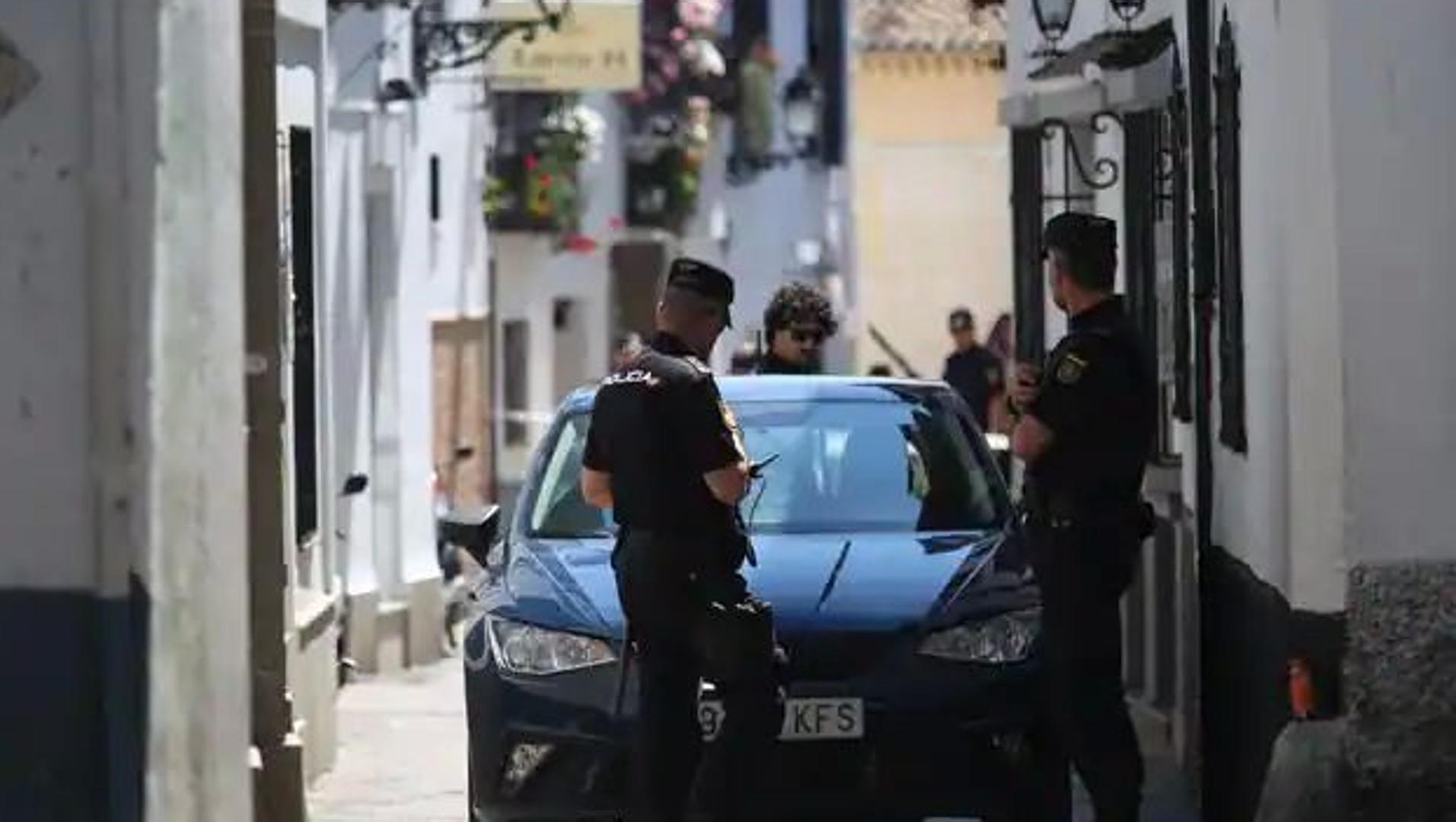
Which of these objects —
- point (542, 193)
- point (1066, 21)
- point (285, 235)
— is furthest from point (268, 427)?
point (542, 193)

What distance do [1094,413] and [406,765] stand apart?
17.1 ft

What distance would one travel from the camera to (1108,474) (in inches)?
421

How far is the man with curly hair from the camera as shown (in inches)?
567

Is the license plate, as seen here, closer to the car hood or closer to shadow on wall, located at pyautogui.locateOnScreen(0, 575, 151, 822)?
the car hood

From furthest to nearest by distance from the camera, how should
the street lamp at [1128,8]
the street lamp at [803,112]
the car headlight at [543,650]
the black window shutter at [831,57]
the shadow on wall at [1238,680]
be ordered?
1. the black window shutter at [831,57]
2. the street lamp at [803,112]
3. the street lamp at [1128,8]
4. the car headlight at [543,650]
5. the shadow on wall at [1238,680]

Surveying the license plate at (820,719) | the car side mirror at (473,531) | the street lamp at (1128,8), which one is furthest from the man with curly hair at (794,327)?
the license plate at (820,719)

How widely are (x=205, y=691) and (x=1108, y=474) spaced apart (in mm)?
2950

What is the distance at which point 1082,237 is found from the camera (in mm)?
10672

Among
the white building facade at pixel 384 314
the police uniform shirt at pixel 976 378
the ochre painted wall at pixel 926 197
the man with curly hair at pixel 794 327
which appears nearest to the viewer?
the man with curly hair at pixel 794 327

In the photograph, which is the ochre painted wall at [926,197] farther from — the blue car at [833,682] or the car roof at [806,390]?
the blue car at [833,682]

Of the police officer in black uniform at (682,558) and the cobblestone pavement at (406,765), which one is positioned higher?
the police officer in black uniform at (682,558)

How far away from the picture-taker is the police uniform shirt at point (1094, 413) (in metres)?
10.6

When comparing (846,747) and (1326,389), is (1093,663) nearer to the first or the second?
(846,747)

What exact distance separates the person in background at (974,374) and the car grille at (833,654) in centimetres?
1187
